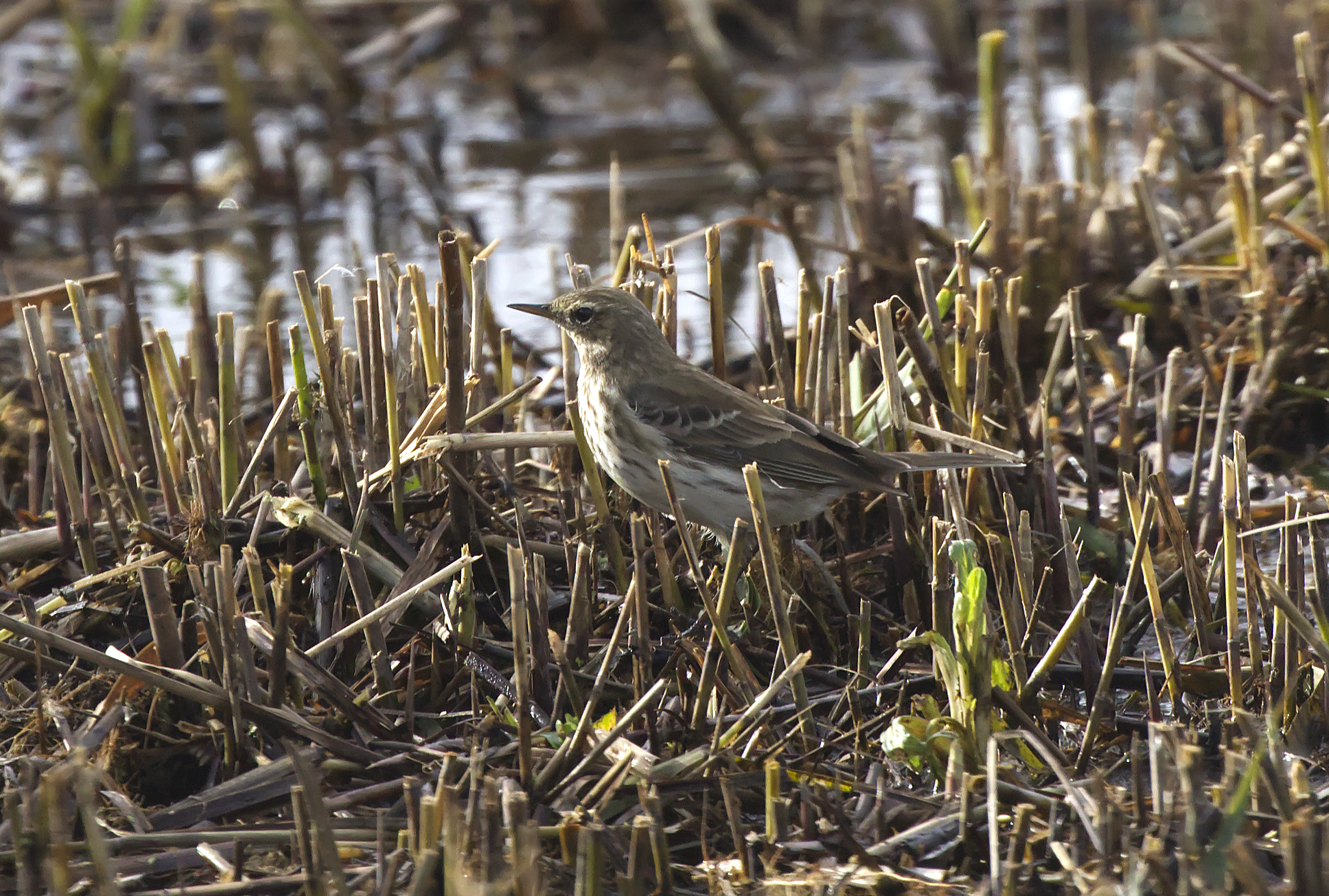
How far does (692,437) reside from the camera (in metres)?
4.67

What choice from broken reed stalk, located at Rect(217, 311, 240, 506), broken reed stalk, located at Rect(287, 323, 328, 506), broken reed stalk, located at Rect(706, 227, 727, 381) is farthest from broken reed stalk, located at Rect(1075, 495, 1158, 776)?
broken reed stalk, located at Rect(217, 311, 240, 506)

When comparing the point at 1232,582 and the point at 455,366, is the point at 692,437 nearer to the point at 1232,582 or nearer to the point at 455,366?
the point at 455,366

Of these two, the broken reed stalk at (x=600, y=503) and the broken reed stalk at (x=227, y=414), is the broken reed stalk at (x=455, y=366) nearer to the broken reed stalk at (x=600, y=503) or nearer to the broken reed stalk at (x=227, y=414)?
the broken reed stalk at (x=600, y=503)

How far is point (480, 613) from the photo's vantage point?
13.4ft

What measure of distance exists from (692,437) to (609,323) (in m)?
0.45

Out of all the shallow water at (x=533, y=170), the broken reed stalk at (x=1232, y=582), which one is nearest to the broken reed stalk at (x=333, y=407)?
the broken reed stalk at (x=1232, y=582)

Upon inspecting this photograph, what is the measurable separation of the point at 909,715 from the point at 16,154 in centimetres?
913

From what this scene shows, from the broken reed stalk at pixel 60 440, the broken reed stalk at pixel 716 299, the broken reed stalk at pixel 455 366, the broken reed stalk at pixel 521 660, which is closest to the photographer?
the broken reed stalk at pixel 521 660

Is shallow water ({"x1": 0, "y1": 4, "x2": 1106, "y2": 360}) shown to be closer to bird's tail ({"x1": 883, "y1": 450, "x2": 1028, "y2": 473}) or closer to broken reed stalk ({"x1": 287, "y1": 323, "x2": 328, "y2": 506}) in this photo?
broken reed stalk ({"x1": 287, "y1": 323, "x2": 328, "y2": 506})

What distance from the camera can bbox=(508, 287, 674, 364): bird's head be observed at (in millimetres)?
4719

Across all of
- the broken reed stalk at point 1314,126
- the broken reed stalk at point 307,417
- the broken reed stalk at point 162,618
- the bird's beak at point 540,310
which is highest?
the broken reed stalk at point 1314,126

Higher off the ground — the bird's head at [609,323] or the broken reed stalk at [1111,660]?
the bird's head at [609,323]

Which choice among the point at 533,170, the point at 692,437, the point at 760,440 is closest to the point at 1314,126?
the point at 760,440

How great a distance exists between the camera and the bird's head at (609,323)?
4.72 meters
